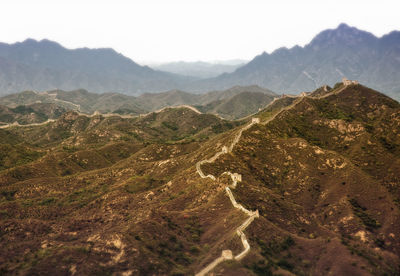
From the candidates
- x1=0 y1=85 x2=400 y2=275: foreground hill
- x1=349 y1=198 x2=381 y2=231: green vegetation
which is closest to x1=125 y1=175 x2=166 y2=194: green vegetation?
x1=0 y1=85 x2=400 y2=275: foreground hill

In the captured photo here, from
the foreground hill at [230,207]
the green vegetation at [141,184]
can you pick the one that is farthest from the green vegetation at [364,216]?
the green vegetation at [141,184]

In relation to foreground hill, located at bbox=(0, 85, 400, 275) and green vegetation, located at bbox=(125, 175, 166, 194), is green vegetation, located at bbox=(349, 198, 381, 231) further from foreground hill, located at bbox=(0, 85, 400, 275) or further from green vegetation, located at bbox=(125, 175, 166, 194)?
green vegetation, located at bbox=(125, 175, 166, 194)

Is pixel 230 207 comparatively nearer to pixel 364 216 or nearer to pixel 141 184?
pixel 364 216

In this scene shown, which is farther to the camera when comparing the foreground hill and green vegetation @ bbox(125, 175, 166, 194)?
green vegetation @ bbox(125, 175, 166, 194)

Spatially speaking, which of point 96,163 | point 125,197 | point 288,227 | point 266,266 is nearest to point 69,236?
point 125,197

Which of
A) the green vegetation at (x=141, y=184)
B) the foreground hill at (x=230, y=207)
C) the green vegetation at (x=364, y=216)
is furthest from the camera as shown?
the green vegetation at (x=141, y=184)

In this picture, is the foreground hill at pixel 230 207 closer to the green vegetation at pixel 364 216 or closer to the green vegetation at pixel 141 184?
the green vegetation at pixel 364 216

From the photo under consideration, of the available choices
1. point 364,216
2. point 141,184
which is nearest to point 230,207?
point 364,216

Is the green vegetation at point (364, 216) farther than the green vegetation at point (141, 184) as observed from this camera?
No

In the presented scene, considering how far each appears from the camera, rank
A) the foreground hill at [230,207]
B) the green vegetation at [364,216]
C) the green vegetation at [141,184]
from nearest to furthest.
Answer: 1. the foreground hill at [230,207]
2. the green vegetation at [364,216]
3. the green vegetation at [141,184]
